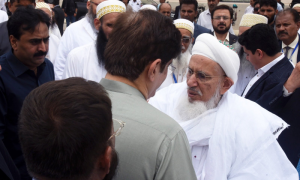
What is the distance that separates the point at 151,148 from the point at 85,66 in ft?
7.16

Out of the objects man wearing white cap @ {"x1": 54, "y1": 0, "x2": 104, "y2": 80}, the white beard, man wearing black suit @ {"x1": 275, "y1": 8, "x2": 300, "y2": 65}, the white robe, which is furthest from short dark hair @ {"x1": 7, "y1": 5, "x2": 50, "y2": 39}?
man wearing black suit @ {"x1": 275, "y1": 8, "x2": 300, "y2": 65}

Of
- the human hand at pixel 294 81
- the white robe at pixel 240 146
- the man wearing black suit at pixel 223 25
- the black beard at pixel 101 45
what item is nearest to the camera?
the white robe at pixel 240 146

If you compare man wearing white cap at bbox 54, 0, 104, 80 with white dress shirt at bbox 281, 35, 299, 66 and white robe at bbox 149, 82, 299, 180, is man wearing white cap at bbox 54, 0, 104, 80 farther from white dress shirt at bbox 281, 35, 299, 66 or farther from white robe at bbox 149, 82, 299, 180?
white dress shirt at bbox 281, 35, 299, 66

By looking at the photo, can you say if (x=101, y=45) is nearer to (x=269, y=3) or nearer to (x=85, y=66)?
(x=85, y=66)

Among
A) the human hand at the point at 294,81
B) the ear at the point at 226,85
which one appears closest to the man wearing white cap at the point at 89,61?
the ear at the point at 226,85

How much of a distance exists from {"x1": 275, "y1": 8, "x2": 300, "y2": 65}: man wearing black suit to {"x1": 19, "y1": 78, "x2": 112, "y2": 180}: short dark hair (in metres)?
4.51

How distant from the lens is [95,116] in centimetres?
→ 85

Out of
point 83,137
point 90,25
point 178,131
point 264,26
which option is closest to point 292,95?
point 264,26

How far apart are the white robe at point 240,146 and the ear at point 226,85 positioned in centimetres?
16

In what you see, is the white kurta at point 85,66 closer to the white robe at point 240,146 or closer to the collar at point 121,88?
the white robe at point 240,146

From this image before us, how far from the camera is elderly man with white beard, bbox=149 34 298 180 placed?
1907 mm

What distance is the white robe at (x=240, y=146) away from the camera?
1.90 metres

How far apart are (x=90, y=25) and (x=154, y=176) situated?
3.67m

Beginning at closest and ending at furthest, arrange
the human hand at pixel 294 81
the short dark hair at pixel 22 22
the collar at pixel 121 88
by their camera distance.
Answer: the collar at pixel 121 88
the short dark hair at pixel 22 22
the human hand at pixel 294 81
